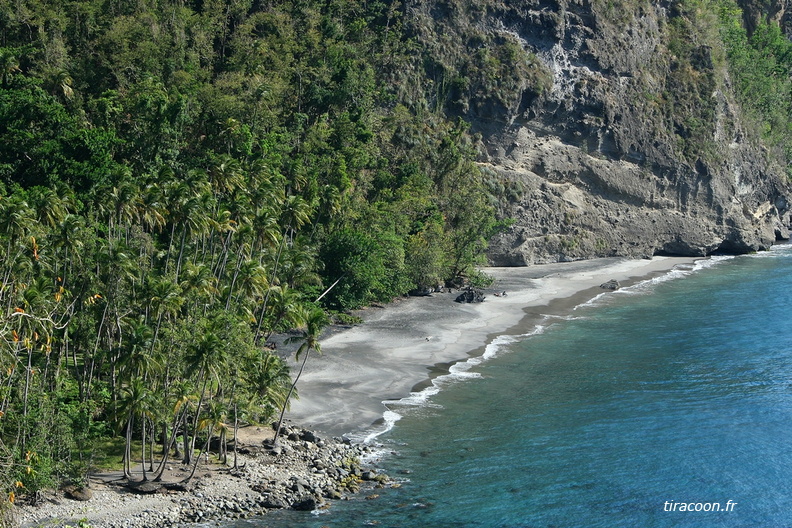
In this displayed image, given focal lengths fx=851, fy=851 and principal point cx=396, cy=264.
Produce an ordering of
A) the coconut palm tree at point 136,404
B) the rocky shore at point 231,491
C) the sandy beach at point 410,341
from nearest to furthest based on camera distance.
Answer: the rocky shore at point 231,491
the coconut palm tree at point 136,404
the sandy beach at point 410,341

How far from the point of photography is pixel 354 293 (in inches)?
3098

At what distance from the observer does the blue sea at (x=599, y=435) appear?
41.5m

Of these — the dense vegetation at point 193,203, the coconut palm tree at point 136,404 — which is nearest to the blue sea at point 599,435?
the coconut palm tree at point 136,404

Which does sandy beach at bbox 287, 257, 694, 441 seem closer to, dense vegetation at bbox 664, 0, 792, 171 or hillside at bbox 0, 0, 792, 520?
hillside at bbox 0, 0, 792, 520

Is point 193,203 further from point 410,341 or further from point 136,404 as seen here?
point 410,341

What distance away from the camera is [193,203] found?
49.6 meters

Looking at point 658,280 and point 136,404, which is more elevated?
point 136,404

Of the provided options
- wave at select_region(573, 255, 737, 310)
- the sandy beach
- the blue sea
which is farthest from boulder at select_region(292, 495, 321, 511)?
wave at select_region(573, 255, 737, 310)

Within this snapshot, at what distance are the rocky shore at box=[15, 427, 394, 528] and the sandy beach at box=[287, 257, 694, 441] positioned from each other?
16.1ft

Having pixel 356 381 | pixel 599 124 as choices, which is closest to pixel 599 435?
pixel 356 381

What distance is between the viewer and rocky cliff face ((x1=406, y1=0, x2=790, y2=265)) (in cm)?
11600

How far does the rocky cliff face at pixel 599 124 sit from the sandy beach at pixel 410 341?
14.3m

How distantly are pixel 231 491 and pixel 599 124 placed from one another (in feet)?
307

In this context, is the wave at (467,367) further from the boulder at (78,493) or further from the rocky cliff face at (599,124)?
the rocky cliff face at (599,124)
